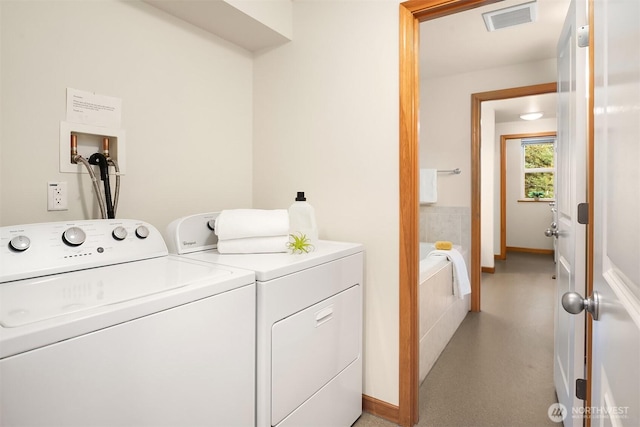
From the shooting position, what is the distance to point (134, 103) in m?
1.65

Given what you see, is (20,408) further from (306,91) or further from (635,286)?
(306,91)

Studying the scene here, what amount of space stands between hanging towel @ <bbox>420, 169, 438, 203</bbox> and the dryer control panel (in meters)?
2.67

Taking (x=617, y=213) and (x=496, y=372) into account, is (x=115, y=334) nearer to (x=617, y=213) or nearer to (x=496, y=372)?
(x=617, y=213)

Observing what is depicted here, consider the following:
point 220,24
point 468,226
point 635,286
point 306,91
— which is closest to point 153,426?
point 635,286

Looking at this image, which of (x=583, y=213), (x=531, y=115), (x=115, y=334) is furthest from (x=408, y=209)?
(x=531, y=115)

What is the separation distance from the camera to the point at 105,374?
0.77 m

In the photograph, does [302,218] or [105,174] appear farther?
[302,218]

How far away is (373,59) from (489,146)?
398cm

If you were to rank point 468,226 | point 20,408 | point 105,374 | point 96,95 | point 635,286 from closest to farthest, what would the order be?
1. point 635,286
2. point 20,408
3. point 105,374
4. point 96,95
5. point 468,226

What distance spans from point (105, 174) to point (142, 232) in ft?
1.01

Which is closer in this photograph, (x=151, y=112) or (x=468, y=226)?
(x=151, y=112)

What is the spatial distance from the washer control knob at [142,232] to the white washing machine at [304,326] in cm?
12

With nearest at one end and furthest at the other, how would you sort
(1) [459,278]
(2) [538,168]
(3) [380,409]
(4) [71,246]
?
(4) [71,246], (3) [380,409], (1) [459,278], (2) [538,168]

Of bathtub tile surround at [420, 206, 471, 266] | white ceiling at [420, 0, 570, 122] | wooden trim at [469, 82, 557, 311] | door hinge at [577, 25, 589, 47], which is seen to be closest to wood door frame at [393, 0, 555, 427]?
door hinge at [577, 25, 589, 47]
